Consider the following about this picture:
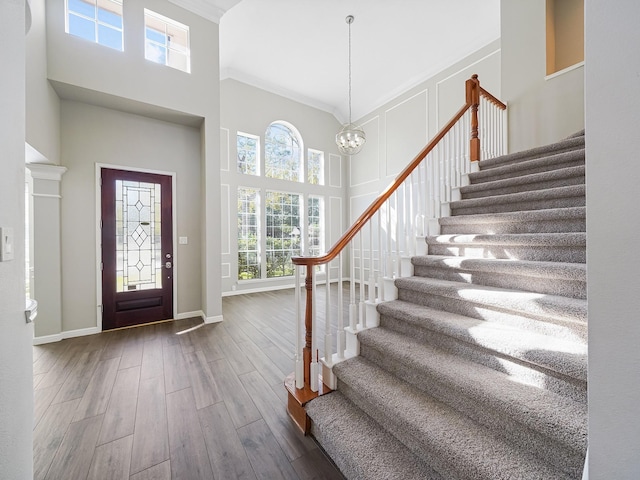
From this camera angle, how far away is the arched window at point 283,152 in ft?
19.9

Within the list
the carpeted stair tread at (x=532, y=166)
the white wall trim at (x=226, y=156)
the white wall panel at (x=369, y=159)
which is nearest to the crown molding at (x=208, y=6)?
the white wall trim at (x=226, y=156)

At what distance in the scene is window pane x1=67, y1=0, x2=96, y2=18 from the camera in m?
2.93

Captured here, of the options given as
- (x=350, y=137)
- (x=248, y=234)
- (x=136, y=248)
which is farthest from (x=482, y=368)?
(x=248, y=234)

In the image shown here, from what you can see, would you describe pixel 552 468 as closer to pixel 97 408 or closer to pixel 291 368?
pixel 291 368

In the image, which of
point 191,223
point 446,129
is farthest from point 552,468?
point 191,223

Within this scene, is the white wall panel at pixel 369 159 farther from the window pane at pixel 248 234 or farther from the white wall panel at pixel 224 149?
the white wall panel at pixel 224 149

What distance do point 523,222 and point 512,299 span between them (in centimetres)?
84

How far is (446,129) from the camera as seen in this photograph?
2.87 meters

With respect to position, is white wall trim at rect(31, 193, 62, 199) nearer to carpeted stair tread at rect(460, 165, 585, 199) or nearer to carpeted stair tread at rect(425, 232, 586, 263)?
carpeted stair tread at rect(425, 232, 586, 263)

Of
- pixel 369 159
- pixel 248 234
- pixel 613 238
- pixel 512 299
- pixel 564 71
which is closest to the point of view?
pixel 613 238

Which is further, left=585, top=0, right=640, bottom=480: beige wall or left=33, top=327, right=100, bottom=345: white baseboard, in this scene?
left=33, top=327, right=100, bottom=345: white baseboard

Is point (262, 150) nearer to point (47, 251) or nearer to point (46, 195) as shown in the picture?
point (46, 195)

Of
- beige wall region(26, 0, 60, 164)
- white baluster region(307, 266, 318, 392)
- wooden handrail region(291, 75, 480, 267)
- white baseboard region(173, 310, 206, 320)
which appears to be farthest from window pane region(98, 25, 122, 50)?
white baluster region(307, 266, 318, 392)

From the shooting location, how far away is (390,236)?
73.3 inches
